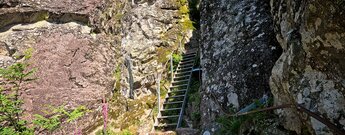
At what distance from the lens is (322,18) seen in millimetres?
2693

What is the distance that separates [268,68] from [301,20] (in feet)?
5.71

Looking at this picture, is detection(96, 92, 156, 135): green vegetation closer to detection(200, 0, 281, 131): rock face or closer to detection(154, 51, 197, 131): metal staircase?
detection(154, 51, 197, 131): metal staircase

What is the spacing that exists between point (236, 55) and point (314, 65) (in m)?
2.77

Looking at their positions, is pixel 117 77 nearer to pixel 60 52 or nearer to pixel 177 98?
pixel 60 52

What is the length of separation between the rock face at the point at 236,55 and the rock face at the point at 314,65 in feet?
4.43

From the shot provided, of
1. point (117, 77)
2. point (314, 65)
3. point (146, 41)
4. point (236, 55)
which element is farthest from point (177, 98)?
point (314, 65)

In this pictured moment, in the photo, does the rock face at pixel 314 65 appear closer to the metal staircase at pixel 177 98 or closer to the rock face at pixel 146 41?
the metal staircase at pixel 177 98

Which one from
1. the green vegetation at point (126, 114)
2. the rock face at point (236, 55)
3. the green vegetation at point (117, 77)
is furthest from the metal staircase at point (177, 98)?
the rock face at point (236, 55)

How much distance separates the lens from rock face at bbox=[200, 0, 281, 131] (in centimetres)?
495

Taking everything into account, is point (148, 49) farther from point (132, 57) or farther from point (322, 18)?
point (322, 18)

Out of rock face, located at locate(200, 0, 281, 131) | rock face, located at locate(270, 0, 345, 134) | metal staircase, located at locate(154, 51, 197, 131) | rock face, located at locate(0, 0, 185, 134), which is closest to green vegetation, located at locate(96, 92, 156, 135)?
rock face, located at locate(0, 0, 185, 134)

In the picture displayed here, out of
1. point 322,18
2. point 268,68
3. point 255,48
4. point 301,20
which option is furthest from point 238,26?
point 322,18

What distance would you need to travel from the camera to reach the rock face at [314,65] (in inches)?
101

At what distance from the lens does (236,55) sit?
18.5 feet
